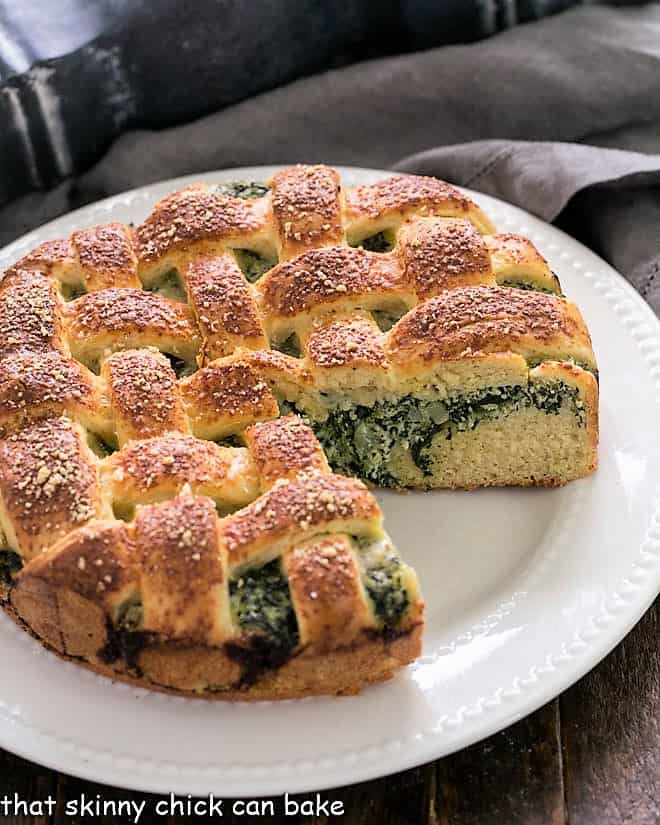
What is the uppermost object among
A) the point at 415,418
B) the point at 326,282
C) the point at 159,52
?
the point at 159,52

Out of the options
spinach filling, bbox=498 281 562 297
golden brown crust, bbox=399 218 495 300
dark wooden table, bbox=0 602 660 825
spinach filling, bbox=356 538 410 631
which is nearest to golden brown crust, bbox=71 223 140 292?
golden brown crust, bbox=399 218 495 300

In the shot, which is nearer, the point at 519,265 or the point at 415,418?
the point at 415,418

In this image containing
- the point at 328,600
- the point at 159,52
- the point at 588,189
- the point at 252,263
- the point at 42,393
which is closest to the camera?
the point at 328,600

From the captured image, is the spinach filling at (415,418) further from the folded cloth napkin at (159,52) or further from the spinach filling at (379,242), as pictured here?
the folded cloth napkin at (159,52)

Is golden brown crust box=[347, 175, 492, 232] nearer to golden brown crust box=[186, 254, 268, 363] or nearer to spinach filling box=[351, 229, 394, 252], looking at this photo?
spinach filling box=[351, 229, 394, 252]

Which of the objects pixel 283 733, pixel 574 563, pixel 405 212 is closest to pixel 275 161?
pixel 405 212

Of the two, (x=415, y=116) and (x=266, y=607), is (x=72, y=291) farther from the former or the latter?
(x=415, y=116)

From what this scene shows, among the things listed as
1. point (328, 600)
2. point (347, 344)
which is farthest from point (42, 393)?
point (328, 600)
